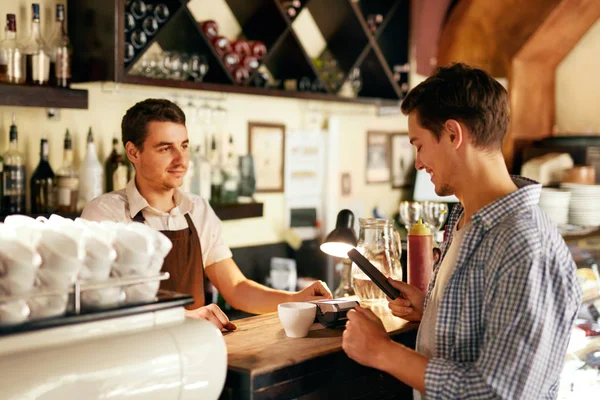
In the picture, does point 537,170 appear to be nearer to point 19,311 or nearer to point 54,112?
point 54,112

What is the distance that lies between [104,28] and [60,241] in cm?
205

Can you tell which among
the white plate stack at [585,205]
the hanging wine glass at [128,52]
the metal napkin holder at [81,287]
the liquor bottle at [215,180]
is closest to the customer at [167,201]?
the hanging wine glass at [128,52]

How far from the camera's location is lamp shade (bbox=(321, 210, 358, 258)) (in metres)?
2.33

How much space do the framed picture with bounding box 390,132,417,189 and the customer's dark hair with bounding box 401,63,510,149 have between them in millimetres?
3650

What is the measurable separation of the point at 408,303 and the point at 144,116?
1245mm

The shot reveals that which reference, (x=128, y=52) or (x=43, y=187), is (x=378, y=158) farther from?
(x=43, y=187)

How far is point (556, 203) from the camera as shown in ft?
15.4

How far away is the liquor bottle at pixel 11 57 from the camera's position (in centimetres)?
307

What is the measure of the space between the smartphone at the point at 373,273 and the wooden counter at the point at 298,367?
0.11 metres

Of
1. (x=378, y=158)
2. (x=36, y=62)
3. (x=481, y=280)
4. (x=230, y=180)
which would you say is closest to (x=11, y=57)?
(x=36, y=62)

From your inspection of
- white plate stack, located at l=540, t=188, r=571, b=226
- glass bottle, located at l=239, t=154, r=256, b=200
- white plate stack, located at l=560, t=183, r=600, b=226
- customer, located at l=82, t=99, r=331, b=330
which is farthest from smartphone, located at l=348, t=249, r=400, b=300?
white plate stack, located at l=560, t=183, r=600, b=226

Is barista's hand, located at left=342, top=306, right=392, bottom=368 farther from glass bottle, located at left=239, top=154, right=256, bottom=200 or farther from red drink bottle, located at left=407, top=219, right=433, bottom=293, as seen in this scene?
glass bottle, located at left=239, top=154, right=256, bottom=200

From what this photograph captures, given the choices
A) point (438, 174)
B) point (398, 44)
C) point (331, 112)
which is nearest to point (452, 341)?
point (438, 174)

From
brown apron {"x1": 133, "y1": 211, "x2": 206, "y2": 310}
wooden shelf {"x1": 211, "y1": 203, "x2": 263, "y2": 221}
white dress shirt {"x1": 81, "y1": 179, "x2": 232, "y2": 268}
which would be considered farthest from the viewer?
wooden shelf {"x1": 211, "y1": 203, "x2": 263, "y2": 221}
